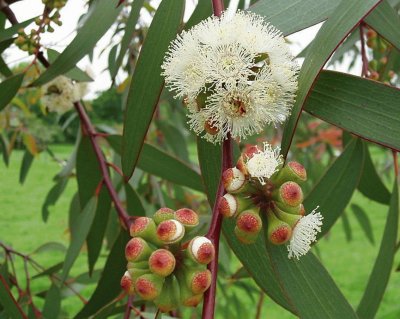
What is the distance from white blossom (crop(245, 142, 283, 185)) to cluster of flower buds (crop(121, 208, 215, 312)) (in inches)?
2.4

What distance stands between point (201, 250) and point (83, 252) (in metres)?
2.86

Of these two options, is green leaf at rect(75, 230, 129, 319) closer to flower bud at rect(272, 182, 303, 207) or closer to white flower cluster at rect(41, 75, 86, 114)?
white flower cluster at rect(41, 75, 86, 114)

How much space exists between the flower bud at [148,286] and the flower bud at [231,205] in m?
0.07

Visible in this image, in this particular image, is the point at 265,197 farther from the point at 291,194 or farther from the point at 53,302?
the point at 53,302

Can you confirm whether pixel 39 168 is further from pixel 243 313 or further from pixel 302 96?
pixel 302 96

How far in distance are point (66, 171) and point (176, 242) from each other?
4.20 ft

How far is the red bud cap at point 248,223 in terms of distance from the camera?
0.48 m

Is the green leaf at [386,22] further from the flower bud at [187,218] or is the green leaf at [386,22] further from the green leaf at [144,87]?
the flower bud at [187,218]

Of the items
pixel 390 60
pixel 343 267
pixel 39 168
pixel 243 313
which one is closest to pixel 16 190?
pixel 39 168

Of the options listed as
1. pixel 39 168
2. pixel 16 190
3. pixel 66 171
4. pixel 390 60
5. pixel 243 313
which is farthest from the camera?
pixel 39 168

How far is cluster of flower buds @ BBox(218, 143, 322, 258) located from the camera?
48 cm

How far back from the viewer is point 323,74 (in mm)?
589

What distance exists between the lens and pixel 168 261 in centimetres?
44

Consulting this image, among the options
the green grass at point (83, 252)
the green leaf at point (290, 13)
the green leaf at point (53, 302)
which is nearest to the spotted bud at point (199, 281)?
the green leaf at point (290, 13)
